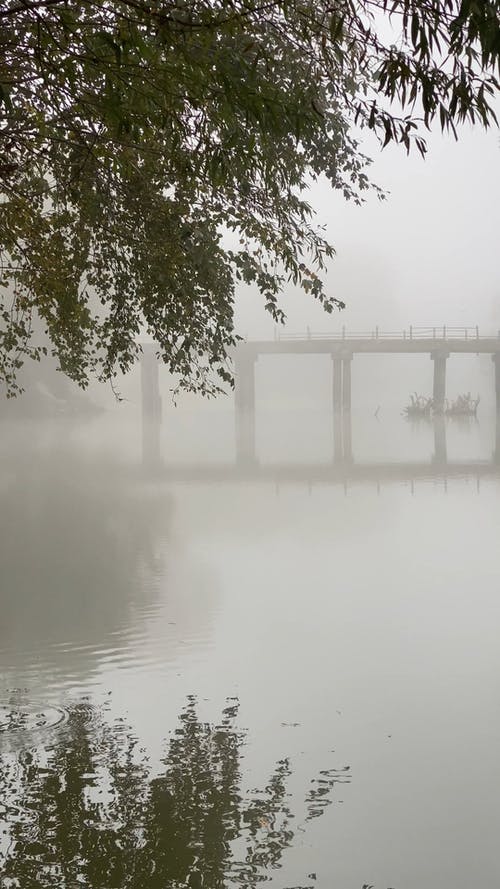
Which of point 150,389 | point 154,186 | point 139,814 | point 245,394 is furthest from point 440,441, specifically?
point 139,814

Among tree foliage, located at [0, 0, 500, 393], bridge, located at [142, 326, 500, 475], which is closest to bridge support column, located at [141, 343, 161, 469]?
bridge, located at [142, 326, 500, 475]

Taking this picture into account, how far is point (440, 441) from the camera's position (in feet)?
131

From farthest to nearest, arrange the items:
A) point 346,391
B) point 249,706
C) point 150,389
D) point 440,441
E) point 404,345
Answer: point 150,389 → point 346,391 → point 404,345 → point 440,441 → point 249,706

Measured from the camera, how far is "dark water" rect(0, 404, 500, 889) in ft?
18.4

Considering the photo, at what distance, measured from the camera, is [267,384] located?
111m

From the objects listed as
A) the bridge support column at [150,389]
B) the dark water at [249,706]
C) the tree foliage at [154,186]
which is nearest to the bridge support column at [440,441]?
the dark water at [249,706]

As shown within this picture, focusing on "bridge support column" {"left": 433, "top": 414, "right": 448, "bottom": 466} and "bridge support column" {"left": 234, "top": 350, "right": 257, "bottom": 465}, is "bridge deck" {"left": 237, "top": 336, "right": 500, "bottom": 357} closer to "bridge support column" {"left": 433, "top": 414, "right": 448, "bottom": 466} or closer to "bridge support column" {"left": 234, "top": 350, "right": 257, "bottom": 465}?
"bridge support column" {"left": 234, "top": 350, "right": 257, "bottom": 465}

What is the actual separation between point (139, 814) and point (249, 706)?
227cm

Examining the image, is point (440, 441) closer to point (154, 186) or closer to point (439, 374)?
point (439, 374)

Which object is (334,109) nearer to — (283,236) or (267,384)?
(283,236)

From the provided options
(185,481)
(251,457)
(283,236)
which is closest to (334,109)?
(283,236)

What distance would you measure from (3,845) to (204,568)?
9.29 metres

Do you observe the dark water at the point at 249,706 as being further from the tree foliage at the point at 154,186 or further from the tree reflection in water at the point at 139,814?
the tree foliage at the point at 154,186

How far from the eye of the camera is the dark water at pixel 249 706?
561cm
